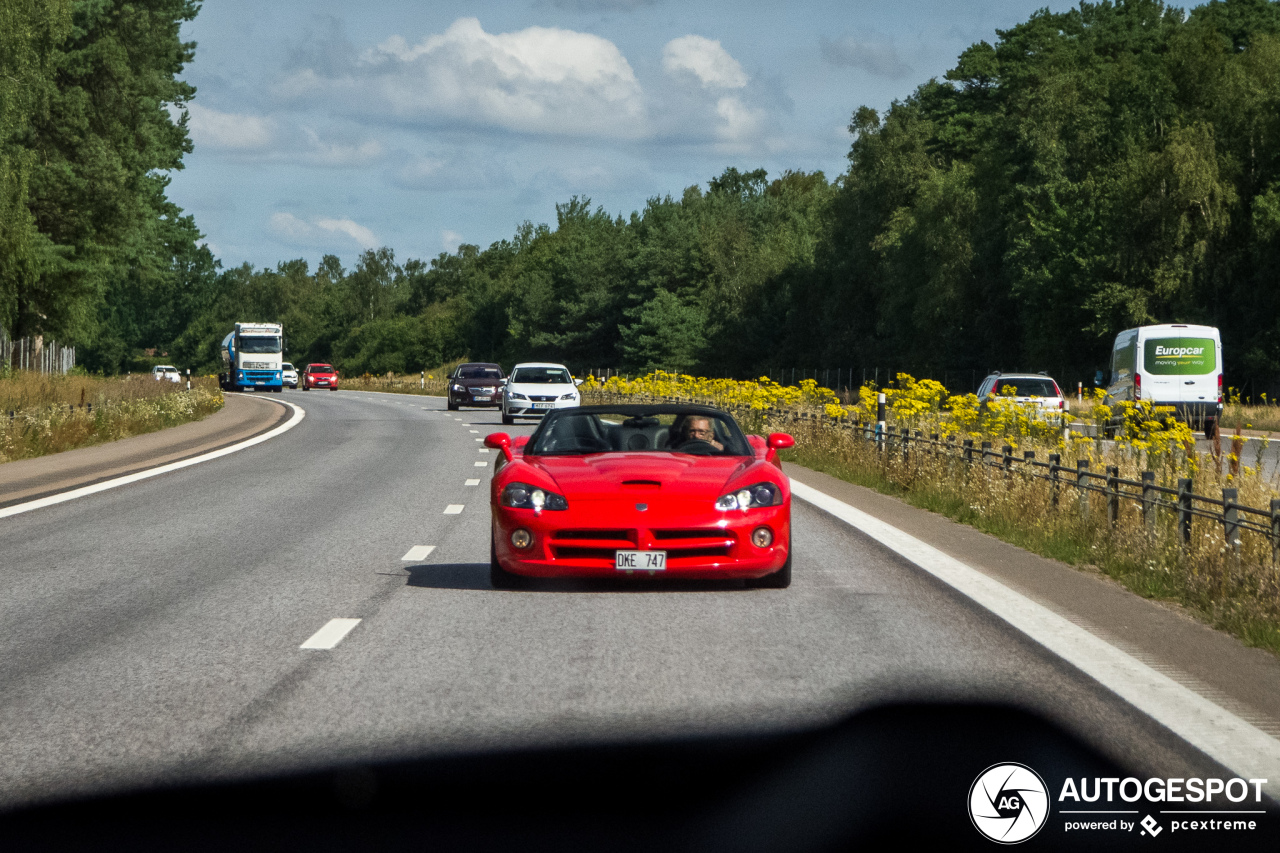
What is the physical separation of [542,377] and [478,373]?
38.6 feet

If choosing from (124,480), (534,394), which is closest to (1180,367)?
(534,394)

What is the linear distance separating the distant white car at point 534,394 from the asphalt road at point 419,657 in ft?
80.5

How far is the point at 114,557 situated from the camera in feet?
38.4

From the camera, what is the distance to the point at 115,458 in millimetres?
24125

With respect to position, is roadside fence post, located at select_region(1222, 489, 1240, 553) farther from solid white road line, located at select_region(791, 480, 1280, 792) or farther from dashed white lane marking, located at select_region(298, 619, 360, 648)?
dashed white lane marking, located at select_region(298, 619, 360, 648)

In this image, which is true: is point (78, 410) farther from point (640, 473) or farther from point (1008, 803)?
point (1008, 803)

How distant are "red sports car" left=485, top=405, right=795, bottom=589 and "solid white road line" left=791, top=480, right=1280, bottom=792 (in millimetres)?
1392

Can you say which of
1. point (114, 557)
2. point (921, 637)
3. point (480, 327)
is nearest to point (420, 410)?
point (114, 557)

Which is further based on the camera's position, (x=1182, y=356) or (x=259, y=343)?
(x=259, y=343)

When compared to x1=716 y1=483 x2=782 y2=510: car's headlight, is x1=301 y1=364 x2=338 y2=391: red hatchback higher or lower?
lower

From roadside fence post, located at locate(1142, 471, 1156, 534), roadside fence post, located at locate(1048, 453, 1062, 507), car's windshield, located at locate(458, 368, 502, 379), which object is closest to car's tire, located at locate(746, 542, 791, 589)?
roadside fence post, located at locate(1142, 471, 1156, 534)

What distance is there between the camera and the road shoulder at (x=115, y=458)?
18594mm

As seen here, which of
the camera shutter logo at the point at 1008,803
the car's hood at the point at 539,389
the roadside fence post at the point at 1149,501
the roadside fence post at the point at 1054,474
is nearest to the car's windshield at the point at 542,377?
the car's hood at the point at 539,389

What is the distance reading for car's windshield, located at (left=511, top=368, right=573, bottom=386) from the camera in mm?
39344
